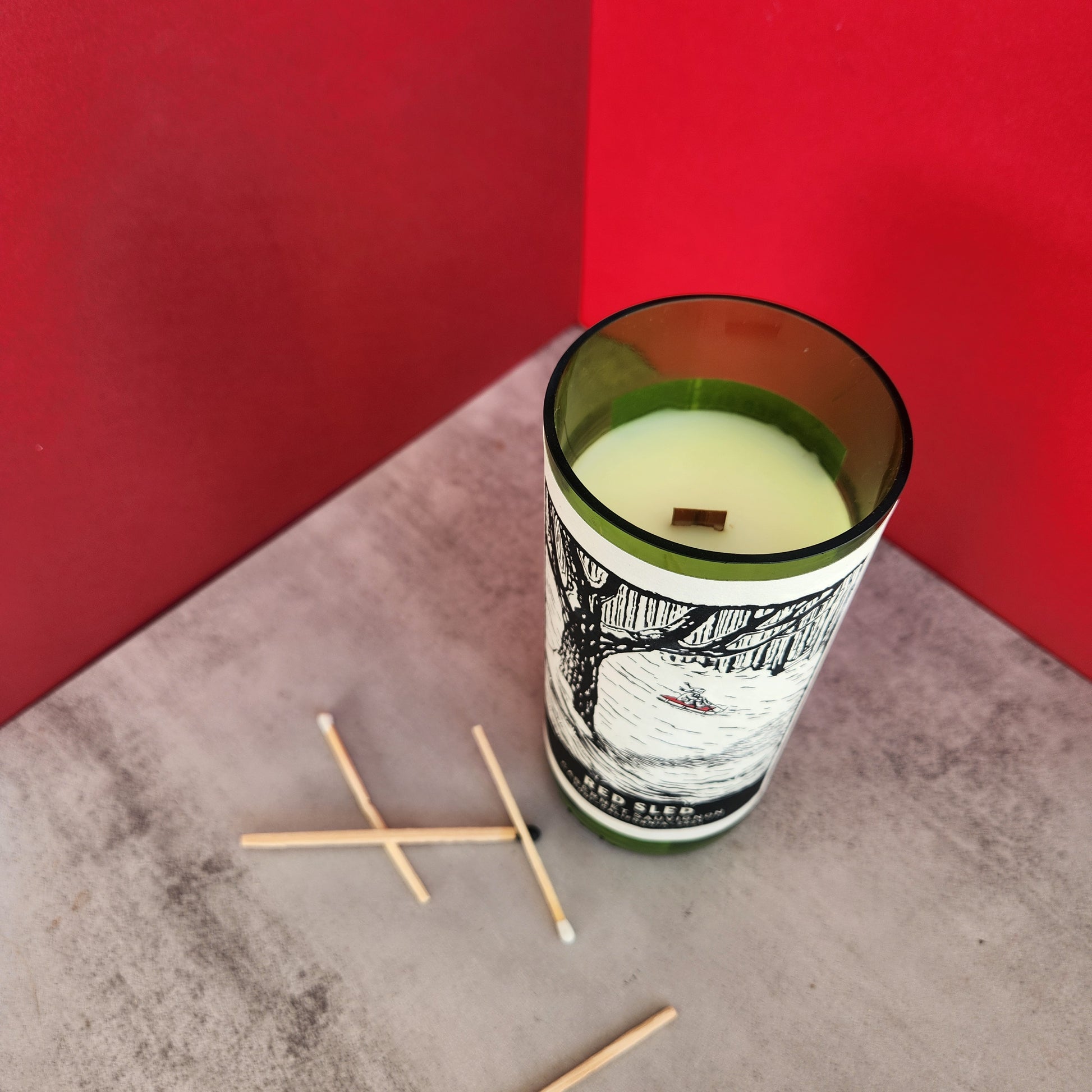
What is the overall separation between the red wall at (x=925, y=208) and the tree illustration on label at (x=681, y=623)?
299 millimetres

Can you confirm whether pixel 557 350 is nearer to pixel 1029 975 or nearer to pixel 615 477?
pixel 615 477

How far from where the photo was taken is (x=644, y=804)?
61cm

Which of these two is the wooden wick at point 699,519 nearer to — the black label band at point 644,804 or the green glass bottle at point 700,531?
the green glass bottle at point 700,531

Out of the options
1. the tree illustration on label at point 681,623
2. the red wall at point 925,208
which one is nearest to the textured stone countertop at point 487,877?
the red wall at point 925,208

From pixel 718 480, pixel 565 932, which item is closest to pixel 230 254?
pixel 718 480

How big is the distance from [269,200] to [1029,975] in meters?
0.79

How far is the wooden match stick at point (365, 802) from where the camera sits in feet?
2.16

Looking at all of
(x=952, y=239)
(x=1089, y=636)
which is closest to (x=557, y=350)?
(x=952, y=239)

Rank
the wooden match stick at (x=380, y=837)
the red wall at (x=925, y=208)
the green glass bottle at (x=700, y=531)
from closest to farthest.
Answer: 1. the green glass bottle at (x=700, y=531)
2. the red wall at (x=925, y=208)
3. the wooden match stick at (x=380, y=837)

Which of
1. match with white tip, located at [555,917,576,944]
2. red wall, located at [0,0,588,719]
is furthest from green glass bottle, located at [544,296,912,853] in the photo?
red wall, located at [0,0,588,719]

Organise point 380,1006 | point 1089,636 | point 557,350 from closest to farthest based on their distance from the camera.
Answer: point 380,1006 → point 1089,636 → point 557,350

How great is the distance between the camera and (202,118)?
603 millimetres

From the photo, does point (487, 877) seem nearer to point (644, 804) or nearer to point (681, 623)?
point (644, 804)

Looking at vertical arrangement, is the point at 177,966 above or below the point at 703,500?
below
